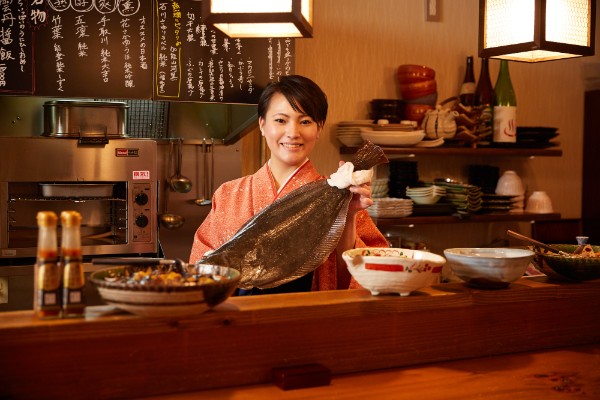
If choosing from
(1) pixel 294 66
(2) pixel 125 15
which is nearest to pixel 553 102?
(1) pixel 294 66

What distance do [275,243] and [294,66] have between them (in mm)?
2411

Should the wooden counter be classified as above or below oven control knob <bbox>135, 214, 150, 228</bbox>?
below

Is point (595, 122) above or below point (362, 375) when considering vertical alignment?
above

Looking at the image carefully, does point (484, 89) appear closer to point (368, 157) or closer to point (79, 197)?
point (79, 197)

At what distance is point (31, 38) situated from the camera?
3863mm

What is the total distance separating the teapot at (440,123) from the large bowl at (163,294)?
316 cm

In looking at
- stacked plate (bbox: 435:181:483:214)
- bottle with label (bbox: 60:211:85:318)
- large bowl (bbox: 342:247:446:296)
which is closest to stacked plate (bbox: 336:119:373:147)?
stacked plate (bbox: 435:181:483:214)

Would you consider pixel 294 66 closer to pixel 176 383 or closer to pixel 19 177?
pixel 19 177

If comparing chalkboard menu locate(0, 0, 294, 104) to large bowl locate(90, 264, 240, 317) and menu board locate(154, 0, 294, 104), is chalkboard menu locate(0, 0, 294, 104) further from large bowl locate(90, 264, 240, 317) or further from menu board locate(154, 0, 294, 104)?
large bowl locate(90, 264, 240, 317)

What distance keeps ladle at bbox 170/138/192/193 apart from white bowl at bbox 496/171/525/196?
7.37ft

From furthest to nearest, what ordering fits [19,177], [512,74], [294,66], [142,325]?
[512,74]
[294,66]
[19,177]
[142,325]

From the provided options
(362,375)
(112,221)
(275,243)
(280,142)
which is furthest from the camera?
(112,221)

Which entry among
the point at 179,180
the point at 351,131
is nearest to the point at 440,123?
the point at 351,131

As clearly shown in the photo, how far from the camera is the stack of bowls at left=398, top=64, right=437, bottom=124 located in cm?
477
